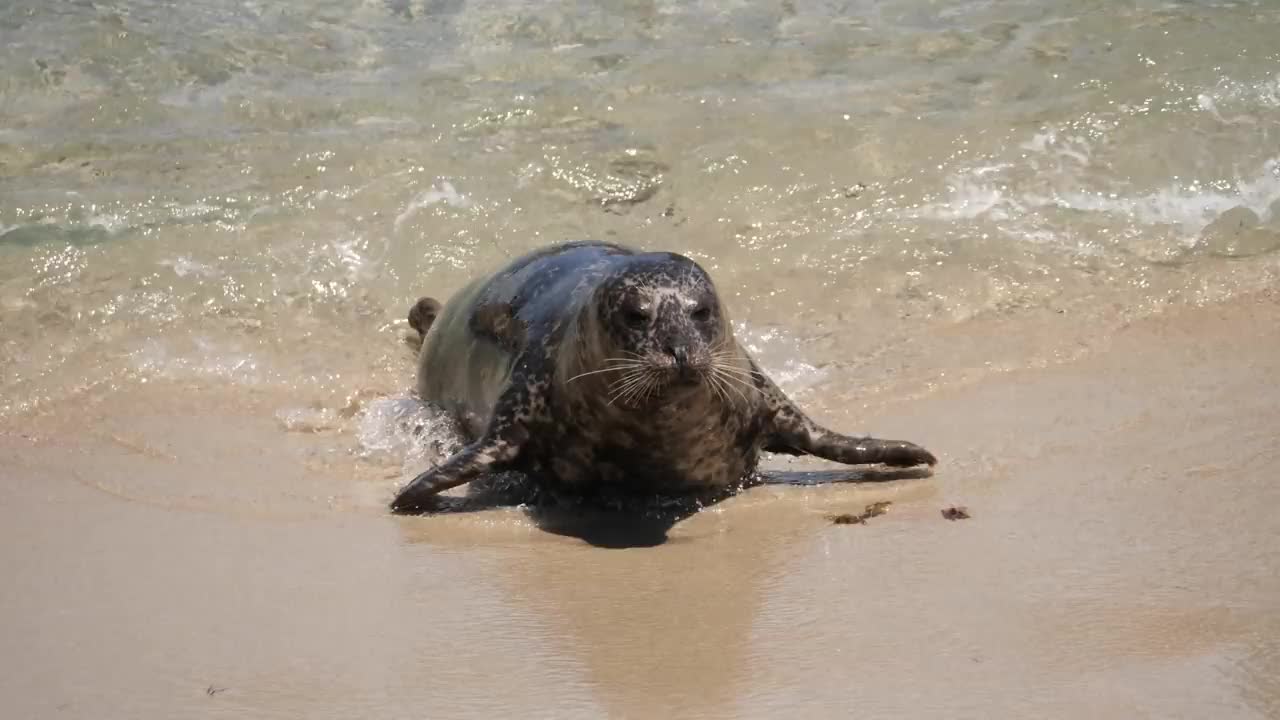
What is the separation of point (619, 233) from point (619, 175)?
0.61 m

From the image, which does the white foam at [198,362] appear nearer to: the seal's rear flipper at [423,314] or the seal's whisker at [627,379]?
the seal's rear flipper at [423,314]

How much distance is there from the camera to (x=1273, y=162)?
27.8 feet

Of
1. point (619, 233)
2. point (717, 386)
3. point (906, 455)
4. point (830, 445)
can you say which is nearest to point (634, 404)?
point (717, 386)

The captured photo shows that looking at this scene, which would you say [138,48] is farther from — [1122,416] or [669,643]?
[669,643]

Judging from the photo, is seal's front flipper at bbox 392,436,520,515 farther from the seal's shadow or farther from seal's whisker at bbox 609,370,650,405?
seal's whisker at bbox 609,370,650,405

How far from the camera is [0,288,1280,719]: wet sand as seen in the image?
10.8ft

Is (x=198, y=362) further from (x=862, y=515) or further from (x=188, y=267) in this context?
(x=862, y=515)

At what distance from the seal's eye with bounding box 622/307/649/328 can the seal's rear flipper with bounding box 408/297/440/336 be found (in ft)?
8.79

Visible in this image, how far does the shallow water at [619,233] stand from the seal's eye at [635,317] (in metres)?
0.65

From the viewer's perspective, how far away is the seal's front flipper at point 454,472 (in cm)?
513

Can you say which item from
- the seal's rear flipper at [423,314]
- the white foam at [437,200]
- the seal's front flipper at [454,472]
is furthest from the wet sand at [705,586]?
the white foam at [437,200]

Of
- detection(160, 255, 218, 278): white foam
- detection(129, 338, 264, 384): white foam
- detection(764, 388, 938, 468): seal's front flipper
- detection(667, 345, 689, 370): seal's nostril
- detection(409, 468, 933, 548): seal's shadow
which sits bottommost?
detection(129, 338, 264, 384): white foam

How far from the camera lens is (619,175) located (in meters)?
8.89

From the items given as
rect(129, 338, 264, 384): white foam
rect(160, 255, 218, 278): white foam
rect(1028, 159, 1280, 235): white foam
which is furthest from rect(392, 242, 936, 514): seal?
rect(1028, 159, 1280, 235): white foam
